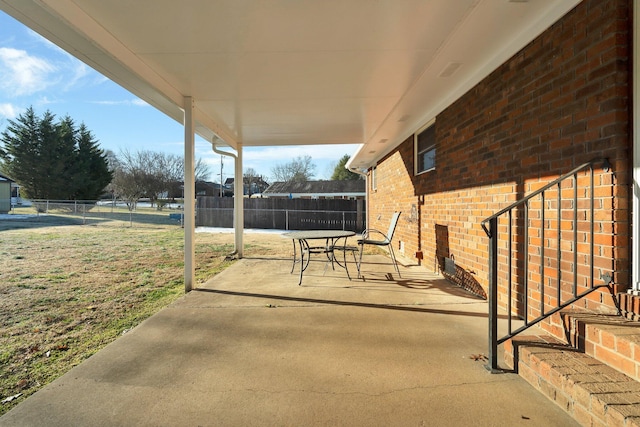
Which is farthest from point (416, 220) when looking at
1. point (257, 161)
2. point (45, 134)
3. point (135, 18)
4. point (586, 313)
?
point (257, 161)

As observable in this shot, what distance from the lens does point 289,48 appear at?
318 centimetres

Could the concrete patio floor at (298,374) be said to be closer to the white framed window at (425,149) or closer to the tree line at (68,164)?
the white framed window at (425,149)

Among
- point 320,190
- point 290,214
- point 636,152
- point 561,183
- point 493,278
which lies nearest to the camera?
point 636,152

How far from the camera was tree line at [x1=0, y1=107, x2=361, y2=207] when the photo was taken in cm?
2655

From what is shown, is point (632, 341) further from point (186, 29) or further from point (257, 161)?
point (257, 161)

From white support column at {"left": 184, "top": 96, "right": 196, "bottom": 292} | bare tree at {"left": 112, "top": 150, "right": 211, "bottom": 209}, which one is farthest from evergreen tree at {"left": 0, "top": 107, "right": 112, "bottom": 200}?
white support column at {"left": 184, "top": 96, "right": 196, "bottom": 292}

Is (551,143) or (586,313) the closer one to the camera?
(586,313)

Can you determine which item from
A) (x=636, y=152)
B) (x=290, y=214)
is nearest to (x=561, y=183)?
(x=636, y=152)

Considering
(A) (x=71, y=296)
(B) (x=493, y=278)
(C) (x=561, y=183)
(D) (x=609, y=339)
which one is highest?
(C) (x=561, y=183)

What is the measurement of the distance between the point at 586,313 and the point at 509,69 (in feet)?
7.50

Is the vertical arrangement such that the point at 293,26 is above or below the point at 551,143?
above

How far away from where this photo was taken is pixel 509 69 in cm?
315

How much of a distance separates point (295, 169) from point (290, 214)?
98.5ft

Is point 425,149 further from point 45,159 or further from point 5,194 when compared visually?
point 45,159
